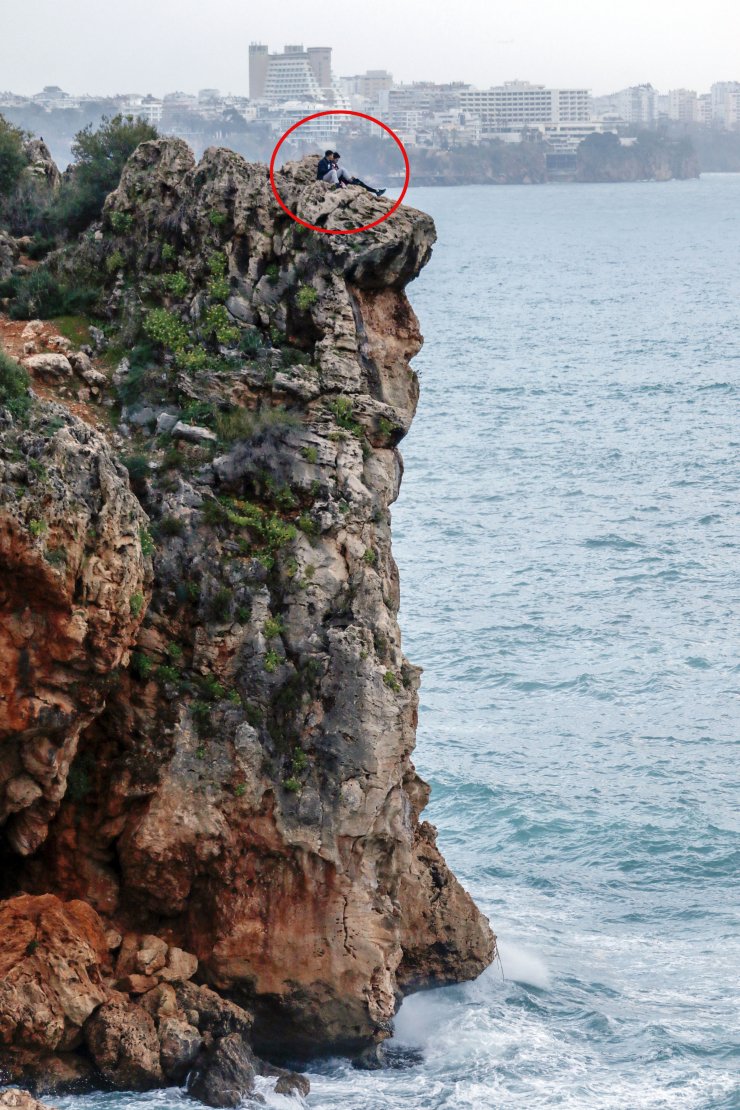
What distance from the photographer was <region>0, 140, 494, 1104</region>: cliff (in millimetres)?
19578

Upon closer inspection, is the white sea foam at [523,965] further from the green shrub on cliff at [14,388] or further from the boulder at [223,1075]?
the green shrub on cliff at [14,388]

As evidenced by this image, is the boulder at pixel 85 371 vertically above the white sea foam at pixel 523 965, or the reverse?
the boulder at pixel 85 371

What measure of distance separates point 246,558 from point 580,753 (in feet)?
55.4

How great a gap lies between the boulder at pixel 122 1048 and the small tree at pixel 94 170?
1392 centimetres

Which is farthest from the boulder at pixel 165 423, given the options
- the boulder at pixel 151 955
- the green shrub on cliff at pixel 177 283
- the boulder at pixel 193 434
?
the boulder at pixel 151 955

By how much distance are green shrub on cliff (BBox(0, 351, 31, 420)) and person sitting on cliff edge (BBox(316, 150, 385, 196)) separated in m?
5.81

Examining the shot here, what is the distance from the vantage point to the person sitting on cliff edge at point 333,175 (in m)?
23.2

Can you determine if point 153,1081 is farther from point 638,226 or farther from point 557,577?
point 638,226

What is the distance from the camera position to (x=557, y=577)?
48312 mm

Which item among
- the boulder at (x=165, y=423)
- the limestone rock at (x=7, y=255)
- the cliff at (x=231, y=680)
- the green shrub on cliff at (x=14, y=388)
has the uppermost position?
the limestone rock at (x=7, y=255)

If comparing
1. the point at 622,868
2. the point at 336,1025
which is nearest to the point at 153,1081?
the point at 336,1025

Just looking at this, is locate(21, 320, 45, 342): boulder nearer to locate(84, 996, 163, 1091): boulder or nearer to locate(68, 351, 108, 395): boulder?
locate(68, 351, 108, 395): boulder

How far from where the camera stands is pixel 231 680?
20.9m

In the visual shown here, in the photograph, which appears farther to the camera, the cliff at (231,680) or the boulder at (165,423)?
the boulder at (165,423)
